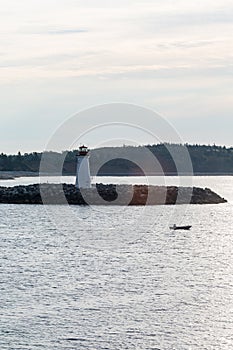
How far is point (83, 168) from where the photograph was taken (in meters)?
65.2

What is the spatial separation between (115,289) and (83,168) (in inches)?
1529

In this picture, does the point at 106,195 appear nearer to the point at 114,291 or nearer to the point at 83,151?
the point at 83,151

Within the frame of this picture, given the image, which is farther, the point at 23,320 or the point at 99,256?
the point at 99,256

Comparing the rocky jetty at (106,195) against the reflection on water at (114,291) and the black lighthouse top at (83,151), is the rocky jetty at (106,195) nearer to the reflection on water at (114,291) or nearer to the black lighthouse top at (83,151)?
the black lighthouse top at (83,151)

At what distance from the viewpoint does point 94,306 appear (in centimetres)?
2375

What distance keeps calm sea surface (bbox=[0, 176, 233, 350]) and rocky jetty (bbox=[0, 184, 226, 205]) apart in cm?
1617

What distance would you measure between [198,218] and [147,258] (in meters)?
26.5

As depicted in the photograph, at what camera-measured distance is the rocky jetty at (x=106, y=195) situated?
67.6 meters

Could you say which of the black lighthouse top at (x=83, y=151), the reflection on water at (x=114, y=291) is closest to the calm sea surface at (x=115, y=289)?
the reflection on water at (x=114, y=291)

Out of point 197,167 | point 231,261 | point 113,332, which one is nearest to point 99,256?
point 231,261

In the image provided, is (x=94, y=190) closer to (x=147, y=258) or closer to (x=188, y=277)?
(x=147, y=258)

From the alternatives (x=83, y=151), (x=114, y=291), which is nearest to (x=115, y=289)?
(x=114, y=291)

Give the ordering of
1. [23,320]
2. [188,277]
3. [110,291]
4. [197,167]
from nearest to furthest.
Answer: [23,320]
[110,291]
[188,277]
[197,167]

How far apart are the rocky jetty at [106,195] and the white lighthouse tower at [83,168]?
0.51 metres
